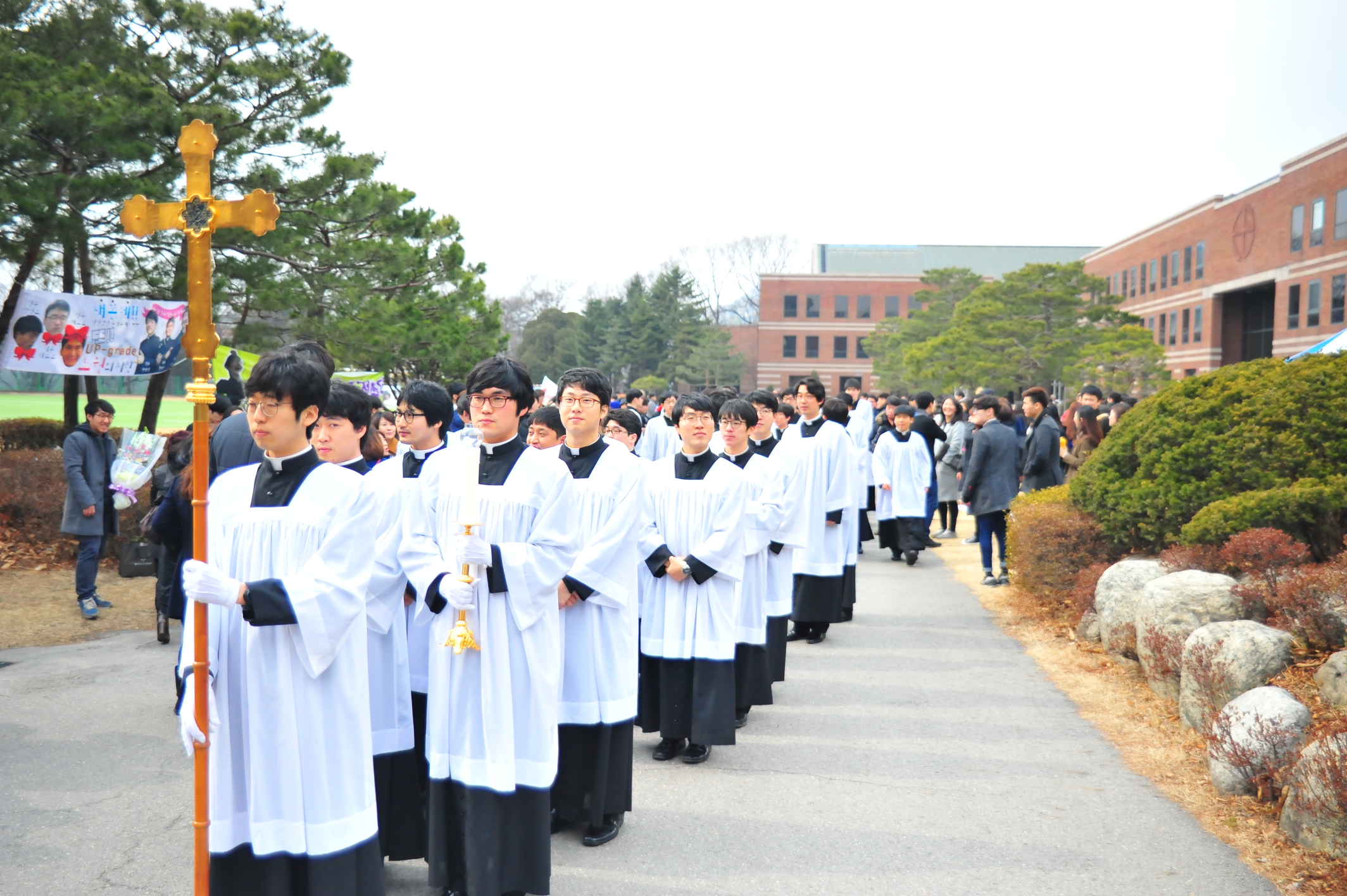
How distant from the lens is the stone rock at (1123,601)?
7.67 m

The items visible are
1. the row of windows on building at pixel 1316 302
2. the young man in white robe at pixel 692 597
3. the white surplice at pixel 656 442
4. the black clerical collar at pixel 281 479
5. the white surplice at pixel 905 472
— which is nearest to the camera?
the black clerical collar at pixel 281 479

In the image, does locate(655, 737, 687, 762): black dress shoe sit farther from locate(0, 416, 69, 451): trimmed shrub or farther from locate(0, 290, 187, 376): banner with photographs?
locate(0, 416, 69, 451): trimmed shrub

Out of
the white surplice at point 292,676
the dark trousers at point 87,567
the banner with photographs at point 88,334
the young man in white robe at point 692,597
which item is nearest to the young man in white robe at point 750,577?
the young man in white robe at point 692,597

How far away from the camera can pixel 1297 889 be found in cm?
435

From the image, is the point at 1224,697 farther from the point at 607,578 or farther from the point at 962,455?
the point at 962,455

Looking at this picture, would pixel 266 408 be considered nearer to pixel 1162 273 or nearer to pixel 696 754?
pixel 696 754

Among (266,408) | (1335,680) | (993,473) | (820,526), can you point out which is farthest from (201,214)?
(993,473)

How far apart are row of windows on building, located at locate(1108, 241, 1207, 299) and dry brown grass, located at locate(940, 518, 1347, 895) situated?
157ft

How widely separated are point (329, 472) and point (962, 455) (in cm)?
1261

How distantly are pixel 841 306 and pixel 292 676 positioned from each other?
245 feet

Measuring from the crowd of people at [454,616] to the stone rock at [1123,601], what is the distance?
264cm

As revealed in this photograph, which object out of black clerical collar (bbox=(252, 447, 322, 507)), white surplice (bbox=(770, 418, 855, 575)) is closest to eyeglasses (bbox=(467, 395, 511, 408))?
black clerical collar (bbox=(252, 447, 322, 507))

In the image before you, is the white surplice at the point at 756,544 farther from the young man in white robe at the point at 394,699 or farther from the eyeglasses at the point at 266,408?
the eyeglasses at the point at 266,408

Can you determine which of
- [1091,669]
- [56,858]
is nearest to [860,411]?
[1091,669]
